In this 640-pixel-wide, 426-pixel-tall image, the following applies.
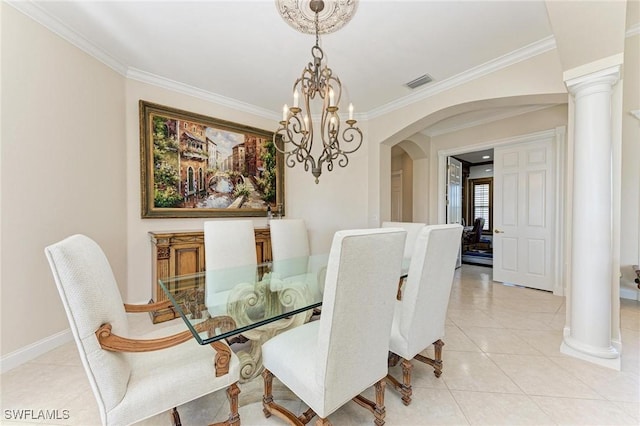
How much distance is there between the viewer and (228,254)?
8.05 feet

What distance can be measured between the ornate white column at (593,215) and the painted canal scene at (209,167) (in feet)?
10.9

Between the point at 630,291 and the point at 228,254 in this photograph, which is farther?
the point at 630,291

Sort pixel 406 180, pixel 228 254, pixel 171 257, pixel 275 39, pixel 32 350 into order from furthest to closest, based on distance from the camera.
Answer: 1. pixel 406 180
2. pixel 171 257
3. pixel 228 254
4. pixel 275 39
5. pixel 32 350

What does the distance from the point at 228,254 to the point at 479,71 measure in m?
3.27

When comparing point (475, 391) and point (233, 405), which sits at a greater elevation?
point (233, 405)

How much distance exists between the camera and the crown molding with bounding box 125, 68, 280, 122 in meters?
2.86

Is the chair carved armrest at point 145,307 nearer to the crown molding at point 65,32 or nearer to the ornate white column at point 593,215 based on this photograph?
the crown molding at point 65,32

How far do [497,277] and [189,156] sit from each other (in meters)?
5.01

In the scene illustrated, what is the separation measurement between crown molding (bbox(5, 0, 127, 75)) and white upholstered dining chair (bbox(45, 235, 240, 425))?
2.12m

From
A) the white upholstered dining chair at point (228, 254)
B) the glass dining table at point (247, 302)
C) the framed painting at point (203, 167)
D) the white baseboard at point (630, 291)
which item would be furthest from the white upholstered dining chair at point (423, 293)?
the white baseboard at point (630, 291)

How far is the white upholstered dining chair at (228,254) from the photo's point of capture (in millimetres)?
2062

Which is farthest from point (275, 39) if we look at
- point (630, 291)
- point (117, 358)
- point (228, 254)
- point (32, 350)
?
point (630, 291)

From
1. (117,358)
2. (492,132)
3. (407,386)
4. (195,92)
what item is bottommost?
(407,386)

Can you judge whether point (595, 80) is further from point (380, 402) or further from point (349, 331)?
point (380, 402)
